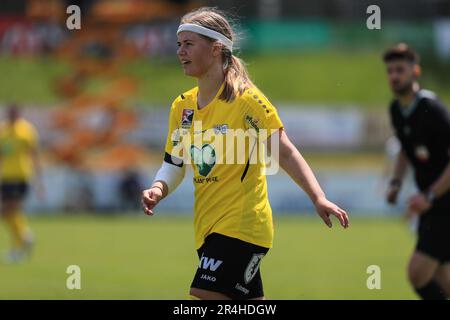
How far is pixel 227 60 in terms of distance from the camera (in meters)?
5.74

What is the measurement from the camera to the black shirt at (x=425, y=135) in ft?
25.5

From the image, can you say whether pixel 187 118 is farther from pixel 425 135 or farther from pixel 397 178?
pixel 397 178

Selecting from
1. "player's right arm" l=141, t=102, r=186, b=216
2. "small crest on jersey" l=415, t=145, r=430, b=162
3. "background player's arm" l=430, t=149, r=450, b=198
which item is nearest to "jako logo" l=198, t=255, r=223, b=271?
"player's right arm" l=141, t=102, r=186, b=216

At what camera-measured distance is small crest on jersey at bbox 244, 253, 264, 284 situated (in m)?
5.43

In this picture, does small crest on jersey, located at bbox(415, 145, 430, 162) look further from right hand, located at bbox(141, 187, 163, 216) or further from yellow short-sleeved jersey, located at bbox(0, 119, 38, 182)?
yellow short-sleeved jersey, located at bbox(0, 119, 38, 182)

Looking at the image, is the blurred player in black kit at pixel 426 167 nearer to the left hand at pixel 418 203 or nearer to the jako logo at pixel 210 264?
the left hand at pixel 418 203

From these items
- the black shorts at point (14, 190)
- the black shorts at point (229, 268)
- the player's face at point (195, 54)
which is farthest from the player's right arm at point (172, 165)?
the black shorts at point (14, 190)

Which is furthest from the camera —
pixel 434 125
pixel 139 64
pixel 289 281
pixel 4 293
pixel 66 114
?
pixel 139 64

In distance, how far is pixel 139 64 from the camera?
114 ft

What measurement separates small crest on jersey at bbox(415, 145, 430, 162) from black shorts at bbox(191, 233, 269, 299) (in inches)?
116
